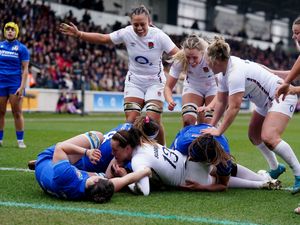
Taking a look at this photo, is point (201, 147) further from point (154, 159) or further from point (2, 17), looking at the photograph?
point (2, 17)

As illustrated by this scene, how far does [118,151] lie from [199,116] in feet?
8.88

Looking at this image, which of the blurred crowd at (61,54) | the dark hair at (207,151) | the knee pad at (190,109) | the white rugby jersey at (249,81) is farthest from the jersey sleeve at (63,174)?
the blurred crowd at (61,54)

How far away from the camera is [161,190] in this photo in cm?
644

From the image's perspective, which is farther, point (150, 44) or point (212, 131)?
point (150, 44)

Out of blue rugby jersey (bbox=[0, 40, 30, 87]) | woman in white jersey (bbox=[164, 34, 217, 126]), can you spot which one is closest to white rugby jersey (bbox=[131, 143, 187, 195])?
woman in white jersey (bbox=[164, 34, 217, 126])

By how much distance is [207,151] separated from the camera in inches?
238

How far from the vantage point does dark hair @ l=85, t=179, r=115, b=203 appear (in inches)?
214

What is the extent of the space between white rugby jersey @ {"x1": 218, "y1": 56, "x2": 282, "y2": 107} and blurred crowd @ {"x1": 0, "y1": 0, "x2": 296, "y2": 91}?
19495mm

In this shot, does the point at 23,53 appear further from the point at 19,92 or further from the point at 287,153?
the point at 287,153

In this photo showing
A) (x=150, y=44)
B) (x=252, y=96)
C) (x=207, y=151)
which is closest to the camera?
(x=207, y=151)

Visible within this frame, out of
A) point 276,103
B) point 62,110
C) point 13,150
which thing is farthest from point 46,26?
point 276,103

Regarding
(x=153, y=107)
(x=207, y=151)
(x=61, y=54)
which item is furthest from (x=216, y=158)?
(x=61, y=54)

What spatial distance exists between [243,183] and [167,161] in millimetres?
1144

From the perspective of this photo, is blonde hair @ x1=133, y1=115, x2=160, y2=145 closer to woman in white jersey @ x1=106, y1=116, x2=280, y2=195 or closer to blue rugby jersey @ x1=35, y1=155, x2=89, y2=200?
woman in white jersey @ x1=106, y1=116, x2=280, y2=195
